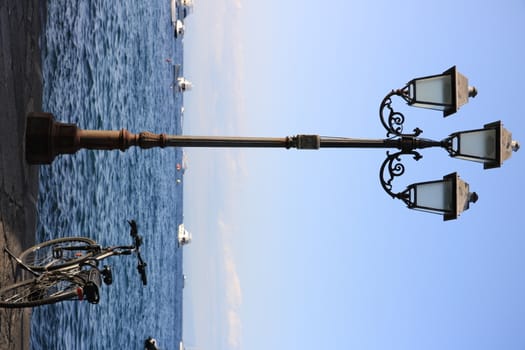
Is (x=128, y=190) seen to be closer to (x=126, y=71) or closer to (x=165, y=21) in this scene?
(x=126, y=71)

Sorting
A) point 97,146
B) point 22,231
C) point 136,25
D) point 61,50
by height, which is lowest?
point 22,231

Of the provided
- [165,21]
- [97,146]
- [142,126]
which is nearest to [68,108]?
[97,146]

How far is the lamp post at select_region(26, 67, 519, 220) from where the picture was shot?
16.9 feet

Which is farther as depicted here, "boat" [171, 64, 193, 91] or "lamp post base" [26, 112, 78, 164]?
"boat" [171, 64, 193, 91]

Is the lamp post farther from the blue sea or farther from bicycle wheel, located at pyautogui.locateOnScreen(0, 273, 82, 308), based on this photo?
the blue sea

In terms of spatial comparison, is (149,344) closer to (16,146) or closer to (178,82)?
(16,146)

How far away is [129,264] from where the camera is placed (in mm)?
14398

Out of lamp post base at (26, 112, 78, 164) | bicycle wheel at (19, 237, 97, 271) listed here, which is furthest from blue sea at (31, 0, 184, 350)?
lamp post base at (26, 112, 78, 164)

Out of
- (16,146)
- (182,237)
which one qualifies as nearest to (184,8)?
(182,237)

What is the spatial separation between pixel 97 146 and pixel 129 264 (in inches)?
383

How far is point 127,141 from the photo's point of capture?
5.11 metres

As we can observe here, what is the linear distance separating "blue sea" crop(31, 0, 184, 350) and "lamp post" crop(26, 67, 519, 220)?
342cm

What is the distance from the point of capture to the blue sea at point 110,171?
29.9ft

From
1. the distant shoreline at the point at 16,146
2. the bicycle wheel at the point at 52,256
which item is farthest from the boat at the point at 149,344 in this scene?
the distant shoreline at the point at 16,146
